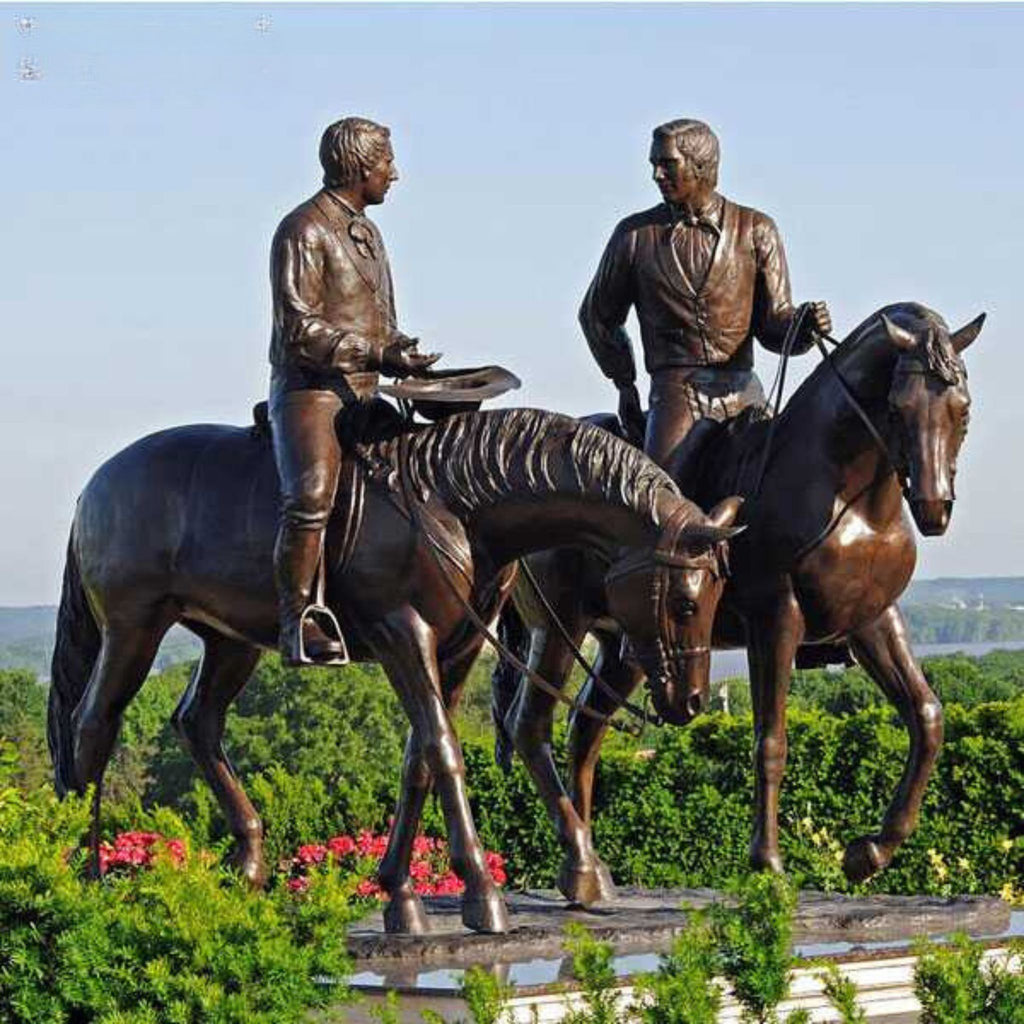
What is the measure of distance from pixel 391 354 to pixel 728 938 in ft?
10.7

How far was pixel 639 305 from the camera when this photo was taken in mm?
10875

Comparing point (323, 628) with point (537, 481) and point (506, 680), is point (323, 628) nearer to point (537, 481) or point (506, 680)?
point (537, 481)

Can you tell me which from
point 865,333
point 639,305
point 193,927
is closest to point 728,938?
point 193,927

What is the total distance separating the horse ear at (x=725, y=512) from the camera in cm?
Answer: 925

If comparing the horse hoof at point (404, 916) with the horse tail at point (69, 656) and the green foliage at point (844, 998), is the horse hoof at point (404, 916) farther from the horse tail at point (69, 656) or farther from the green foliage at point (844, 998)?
the green foliage at point (844, 998)

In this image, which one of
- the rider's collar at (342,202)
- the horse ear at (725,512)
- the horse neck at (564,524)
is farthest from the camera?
the rider's collar at (342,202)

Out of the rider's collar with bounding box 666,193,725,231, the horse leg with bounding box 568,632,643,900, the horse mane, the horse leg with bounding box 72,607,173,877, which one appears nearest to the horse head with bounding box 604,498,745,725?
the horse mane

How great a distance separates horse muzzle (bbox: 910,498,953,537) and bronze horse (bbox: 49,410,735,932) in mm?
820

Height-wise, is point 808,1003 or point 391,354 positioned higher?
point 391,354

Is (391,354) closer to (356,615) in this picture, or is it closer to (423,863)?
(356,615)

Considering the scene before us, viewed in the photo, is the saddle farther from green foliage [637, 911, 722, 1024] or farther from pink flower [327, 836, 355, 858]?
pink flower [327, 836, 355, 858]

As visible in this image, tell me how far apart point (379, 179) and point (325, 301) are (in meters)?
0.63

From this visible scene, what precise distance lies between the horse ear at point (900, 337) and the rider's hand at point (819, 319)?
755 mm

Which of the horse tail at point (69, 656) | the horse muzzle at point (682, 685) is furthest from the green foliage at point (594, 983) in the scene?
the horse tail at point (69, 656)
